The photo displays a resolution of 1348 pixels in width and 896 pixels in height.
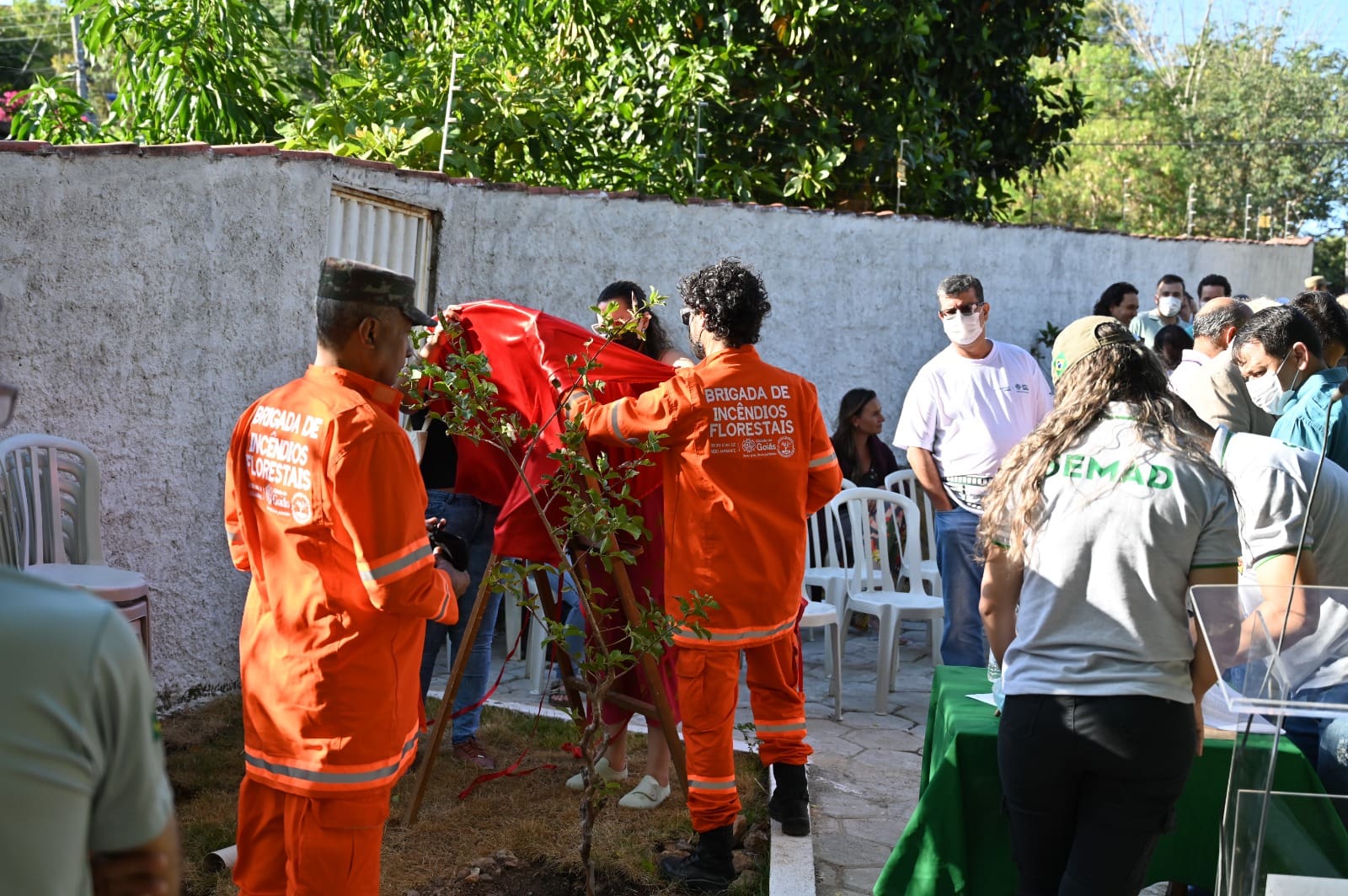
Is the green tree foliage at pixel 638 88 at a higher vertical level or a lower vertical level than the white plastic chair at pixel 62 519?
higher

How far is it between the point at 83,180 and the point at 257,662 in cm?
309

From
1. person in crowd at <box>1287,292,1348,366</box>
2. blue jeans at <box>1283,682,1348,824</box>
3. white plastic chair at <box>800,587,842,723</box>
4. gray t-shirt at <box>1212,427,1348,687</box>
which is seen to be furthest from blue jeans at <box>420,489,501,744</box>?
person in crowd at <box>1287,292,1348,366</box>

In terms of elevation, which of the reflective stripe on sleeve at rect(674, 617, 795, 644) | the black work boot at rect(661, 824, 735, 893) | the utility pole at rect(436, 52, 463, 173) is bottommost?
the black work boot at rect(661, 824, 735, 893)

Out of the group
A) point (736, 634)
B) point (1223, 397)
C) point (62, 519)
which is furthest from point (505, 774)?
point (1223, 397)

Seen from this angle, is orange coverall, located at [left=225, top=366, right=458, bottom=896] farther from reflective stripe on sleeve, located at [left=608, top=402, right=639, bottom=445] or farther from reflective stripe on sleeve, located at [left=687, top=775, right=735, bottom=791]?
reflective stripe on sleeve, located at [left=687, top=775, right=735, bottom=791]

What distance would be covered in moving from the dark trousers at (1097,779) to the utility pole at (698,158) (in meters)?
7.87

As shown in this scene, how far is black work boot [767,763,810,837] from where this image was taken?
4359 millimetres

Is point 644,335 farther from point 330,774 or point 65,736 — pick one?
point 65,736

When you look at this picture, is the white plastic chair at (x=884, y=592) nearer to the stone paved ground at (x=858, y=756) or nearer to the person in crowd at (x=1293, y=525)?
the stone paved ground at (x=858, y=756)

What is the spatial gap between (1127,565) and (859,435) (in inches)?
205

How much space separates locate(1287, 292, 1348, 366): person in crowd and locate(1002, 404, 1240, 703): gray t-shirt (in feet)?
6.82

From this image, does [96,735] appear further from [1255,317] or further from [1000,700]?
[1255,317]

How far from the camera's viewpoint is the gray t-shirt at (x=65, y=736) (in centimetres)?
130

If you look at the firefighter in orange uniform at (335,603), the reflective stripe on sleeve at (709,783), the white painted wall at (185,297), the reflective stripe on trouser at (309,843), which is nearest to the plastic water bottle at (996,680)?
the reflective stripe on sleeve at (709,783)
